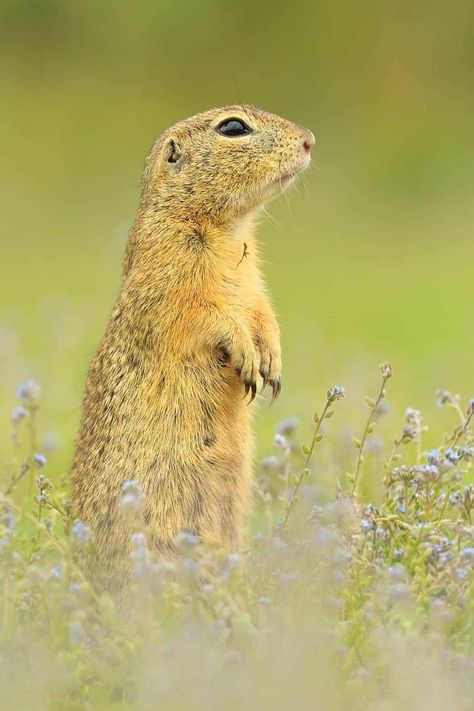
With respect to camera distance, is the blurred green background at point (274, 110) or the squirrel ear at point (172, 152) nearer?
the squirrel ear at point (172, 152)

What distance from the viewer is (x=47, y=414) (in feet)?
29.8

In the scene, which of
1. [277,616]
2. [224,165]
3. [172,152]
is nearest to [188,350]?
[224,165]

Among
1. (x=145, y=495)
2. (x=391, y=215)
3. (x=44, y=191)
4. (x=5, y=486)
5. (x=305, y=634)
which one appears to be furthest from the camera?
(x=44, y=191)

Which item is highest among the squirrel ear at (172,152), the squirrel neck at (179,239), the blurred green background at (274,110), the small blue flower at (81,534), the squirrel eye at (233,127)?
the blurred green background at (274,110)

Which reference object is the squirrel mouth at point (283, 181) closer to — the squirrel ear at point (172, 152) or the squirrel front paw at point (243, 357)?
the squirrel ear at point (172, 152)

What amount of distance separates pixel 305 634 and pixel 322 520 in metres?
0.74

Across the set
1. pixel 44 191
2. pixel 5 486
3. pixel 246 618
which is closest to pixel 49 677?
pixel 246 618

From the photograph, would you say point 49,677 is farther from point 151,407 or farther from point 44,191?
point 44,191

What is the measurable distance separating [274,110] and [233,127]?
477 inches

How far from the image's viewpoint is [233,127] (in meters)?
5.41

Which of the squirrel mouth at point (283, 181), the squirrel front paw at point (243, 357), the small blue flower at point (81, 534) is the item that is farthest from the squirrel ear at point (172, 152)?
the small blue flower at point (81, 534)

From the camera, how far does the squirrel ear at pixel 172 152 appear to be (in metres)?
5.34

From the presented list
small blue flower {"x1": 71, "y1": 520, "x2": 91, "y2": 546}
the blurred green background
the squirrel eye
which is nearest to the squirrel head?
the squirrel eye

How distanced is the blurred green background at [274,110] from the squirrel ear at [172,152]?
8677 mm
